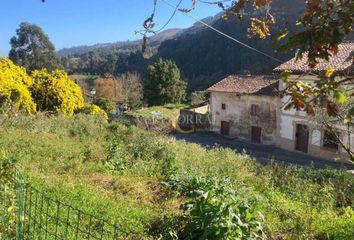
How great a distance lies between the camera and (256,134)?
23828mm

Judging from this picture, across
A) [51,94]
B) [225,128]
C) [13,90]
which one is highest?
[13,90]

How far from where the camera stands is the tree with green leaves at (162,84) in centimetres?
3956

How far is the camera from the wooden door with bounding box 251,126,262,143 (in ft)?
77.2

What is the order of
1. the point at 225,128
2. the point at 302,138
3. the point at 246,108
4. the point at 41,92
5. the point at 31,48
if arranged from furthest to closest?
the point at 31,48 < the point at 225,128 < the point at 246,108 < the point at 41,92 < the point at 302,138

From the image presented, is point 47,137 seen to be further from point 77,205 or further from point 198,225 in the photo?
point 198,225

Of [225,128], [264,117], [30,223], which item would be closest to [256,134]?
[264,117]

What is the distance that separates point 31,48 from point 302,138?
1448 inches

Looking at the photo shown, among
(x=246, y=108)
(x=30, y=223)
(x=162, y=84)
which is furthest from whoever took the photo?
(x=162, y=84)

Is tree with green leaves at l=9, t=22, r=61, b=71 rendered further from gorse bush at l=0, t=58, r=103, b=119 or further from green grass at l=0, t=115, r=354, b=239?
green grass at l=0, t=115, r=354, b=239

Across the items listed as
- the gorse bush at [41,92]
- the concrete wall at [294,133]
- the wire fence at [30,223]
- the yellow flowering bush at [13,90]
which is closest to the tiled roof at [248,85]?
the concrete wall at [294,133]

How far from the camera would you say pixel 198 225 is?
3736mm

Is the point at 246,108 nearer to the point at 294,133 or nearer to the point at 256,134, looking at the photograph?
the point at 256,134

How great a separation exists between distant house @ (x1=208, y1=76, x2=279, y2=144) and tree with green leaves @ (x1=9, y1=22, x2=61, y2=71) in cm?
2814

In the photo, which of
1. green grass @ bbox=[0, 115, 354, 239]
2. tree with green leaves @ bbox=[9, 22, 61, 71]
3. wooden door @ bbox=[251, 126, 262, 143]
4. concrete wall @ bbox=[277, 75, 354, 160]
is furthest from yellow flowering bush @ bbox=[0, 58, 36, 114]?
tree with green leaves @ bbox=[9, 22, 61, 71]
